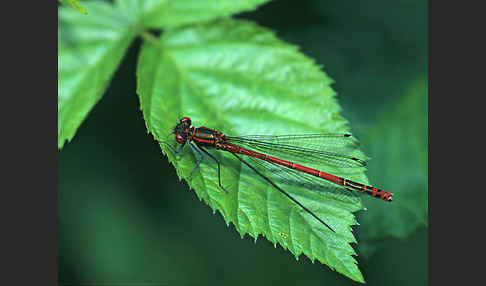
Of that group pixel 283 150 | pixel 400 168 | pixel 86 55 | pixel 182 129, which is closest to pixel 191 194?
pixel 182 129

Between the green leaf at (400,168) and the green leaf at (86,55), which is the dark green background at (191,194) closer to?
the green leaf at (400,168)

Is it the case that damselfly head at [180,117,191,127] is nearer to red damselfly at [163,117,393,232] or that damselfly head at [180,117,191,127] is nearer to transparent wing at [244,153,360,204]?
red damselfly at [163,117,393,232]

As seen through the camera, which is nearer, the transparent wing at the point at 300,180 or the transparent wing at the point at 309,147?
the transparent wing at the point at 300,180

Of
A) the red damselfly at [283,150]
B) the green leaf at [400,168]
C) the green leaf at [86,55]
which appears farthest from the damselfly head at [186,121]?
the green leaf at [400,168]

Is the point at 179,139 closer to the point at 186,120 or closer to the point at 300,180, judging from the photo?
the point at 186,120

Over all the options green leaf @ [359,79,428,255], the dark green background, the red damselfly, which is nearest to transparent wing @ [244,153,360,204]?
the red damselfly
